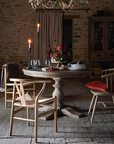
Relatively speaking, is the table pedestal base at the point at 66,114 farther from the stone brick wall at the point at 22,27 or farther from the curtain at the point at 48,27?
the stone brick wall at the point at 22,27

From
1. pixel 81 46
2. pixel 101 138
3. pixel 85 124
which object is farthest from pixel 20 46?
pixel 101 138

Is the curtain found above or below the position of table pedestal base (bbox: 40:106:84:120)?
above

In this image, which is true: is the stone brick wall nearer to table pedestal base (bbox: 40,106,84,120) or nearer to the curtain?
the curtain

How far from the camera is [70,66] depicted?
3.10 metres

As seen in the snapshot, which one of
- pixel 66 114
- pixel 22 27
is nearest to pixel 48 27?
pixel 22 27

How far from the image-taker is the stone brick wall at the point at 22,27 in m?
7.19

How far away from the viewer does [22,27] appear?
726 cm

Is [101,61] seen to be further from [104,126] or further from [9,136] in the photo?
[9,136]

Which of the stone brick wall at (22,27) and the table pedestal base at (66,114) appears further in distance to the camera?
the stone brick wall at (22,27)

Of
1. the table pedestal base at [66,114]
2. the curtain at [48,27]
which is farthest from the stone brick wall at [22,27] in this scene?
the table pedestal base at [66,114]

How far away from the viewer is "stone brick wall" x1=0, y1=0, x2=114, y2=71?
23.6 ft

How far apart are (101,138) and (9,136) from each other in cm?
107

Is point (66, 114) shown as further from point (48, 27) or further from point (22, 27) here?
point (22, 27)

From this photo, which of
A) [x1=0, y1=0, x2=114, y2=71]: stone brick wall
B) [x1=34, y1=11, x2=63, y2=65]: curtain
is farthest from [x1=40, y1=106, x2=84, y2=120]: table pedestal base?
[x1=0, y1=0, x2=114, y2=71]: stone brick wall
